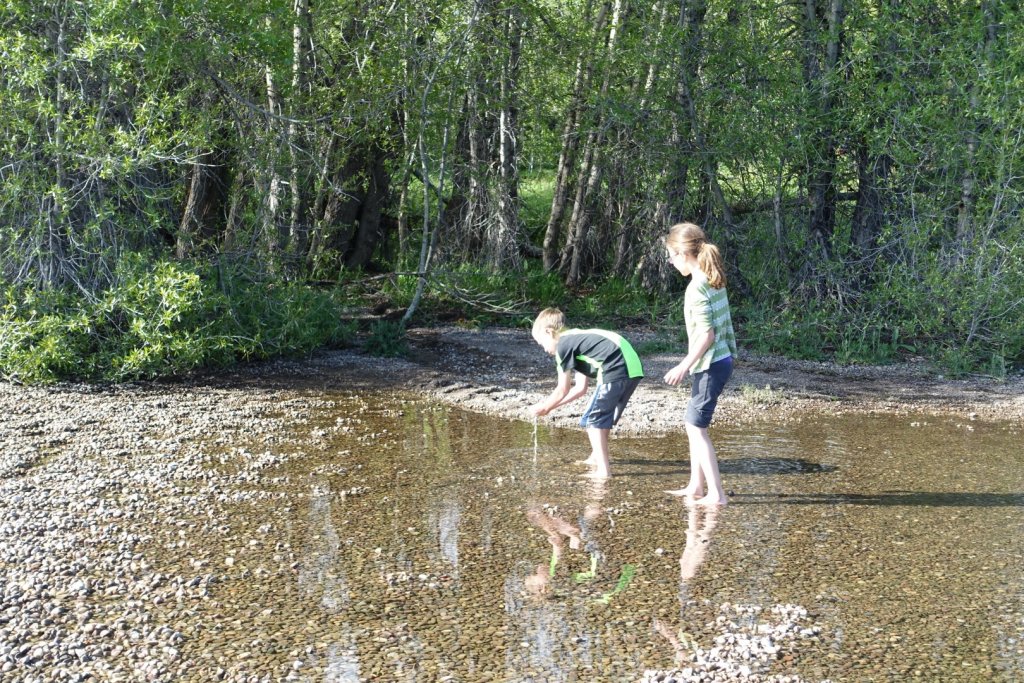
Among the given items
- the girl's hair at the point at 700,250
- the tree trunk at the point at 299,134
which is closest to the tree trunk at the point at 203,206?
the tree trunk at the point at 299,134

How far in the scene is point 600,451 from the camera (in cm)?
739

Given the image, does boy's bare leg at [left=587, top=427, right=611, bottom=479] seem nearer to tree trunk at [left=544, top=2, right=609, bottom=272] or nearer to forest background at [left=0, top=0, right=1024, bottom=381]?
forest background at [left=0, top=0, right=1024, bottom=381]

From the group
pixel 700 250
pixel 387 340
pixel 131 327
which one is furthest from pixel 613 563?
pixel 387 340

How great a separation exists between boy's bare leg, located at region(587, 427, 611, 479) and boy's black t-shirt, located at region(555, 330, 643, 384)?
13.9 inches

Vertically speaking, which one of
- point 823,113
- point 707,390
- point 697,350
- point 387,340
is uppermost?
point 823,113

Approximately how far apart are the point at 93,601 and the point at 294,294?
624cm

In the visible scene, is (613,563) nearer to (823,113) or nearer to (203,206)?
(823,113)

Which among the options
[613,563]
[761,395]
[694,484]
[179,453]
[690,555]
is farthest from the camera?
[761,395]

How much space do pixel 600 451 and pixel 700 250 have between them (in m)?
1.67

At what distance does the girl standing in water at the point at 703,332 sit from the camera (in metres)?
6.41

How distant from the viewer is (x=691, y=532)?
Answer: 6.25 m

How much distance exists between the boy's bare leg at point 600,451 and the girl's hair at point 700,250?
139 cm

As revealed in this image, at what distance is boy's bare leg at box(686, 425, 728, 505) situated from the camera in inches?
260

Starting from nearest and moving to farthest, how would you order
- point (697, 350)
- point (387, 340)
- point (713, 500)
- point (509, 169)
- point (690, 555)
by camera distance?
point (690, 555)
point (697, 350)
point (713, 500)
point (387, 340)
point (509, 169)
